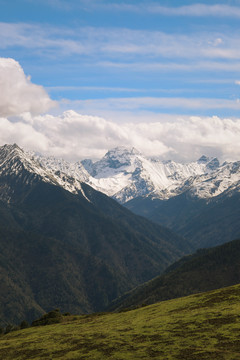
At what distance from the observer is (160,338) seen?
88.4m

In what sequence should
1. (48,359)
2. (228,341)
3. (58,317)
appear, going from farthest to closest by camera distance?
1. (58,317)
2. (48,359)
3. (228,341)

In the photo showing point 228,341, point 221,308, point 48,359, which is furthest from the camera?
point 221,308

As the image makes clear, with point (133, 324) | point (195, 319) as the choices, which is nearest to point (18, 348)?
point (133, 324)

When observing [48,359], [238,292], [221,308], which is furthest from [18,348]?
[238,292]

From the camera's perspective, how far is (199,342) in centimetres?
8031

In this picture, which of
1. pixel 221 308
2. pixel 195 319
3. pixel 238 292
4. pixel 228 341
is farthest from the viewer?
pixel 238 292

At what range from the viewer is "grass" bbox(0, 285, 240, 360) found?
252 feet

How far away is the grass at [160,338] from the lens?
76812 millimetres

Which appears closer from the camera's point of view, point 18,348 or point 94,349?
point 94,349

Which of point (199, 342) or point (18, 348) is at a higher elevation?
point (18, 348)

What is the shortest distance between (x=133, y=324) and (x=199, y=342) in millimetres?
35426

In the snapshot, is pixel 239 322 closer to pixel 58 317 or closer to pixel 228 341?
pixel 228 341

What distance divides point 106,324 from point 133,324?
14623 mm

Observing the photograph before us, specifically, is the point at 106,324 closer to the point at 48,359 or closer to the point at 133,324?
the point at 133,324
